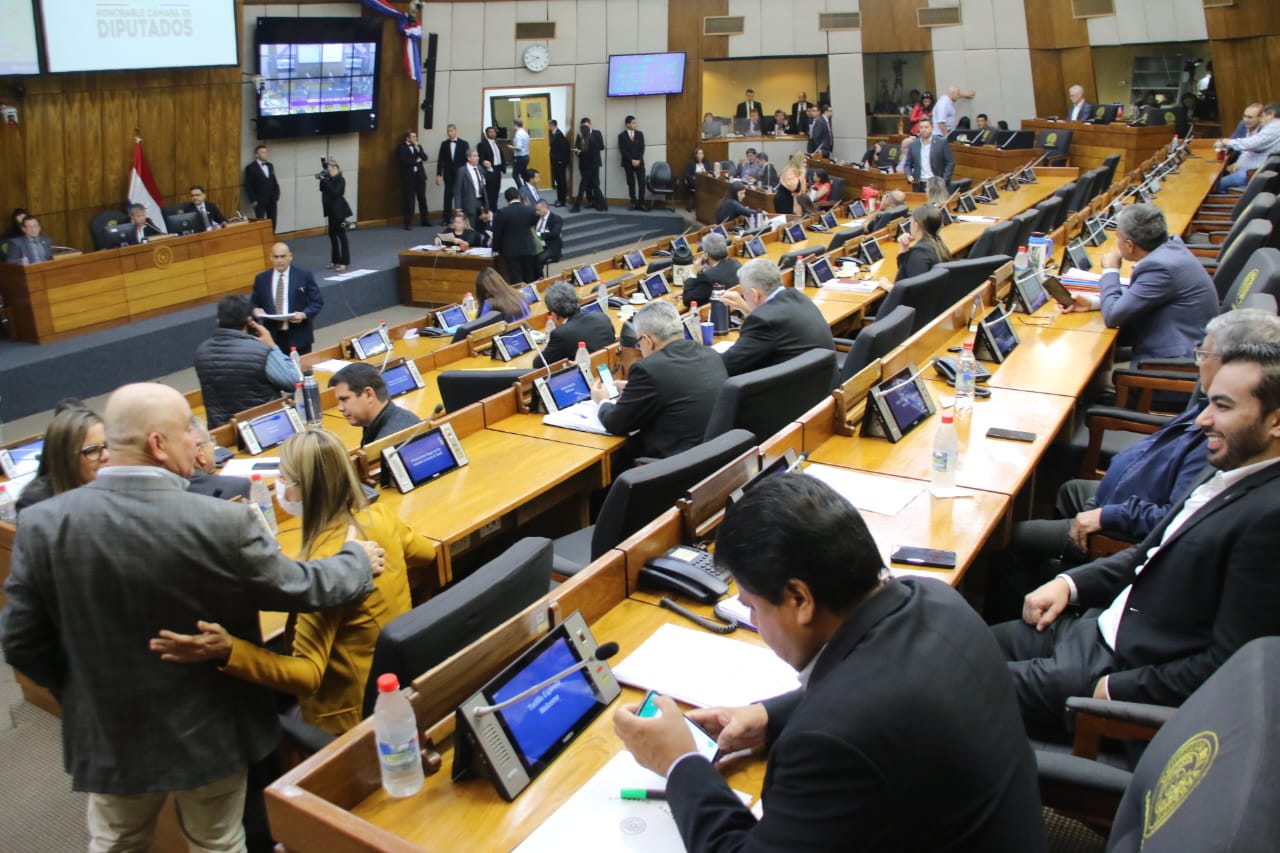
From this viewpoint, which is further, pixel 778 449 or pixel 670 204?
pixel 670 204

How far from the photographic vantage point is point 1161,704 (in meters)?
2.14

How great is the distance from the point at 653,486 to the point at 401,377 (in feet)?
8.85

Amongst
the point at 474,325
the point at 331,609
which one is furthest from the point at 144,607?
the point at 474,325

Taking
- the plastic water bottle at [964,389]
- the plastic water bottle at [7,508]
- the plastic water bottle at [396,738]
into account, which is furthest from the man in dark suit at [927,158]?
the plastic water bottle at [396,738]

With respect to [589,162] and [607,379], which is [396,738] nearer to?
[607,379]

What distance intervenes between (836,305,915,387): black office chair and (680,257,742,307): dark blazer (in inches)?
79.9

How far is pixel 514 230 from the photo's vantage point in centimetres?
992

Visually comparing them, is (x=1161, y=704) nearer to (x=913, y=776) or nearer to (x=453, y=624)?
(x=913, y=776)

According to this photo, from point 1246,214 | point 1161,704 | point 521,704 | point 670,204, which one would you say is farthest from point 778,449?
point 670,204

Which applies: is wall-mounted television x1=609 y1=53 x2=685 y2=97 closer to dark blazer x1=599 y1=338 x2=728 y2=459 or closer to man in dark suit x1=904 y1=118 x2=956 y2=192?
man in dark suit x1=904 y1=118 x2=956 y2=192

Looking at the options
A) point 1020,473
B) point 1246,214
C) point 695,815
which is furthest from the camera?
point 1246,214

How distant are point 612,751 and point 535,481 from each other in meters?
1.80

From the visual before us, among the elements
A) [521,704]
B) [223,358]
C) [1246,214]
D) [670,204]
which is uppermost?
[670,204]

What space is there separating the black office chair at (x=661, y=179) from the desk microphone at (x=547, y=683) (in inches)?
556
